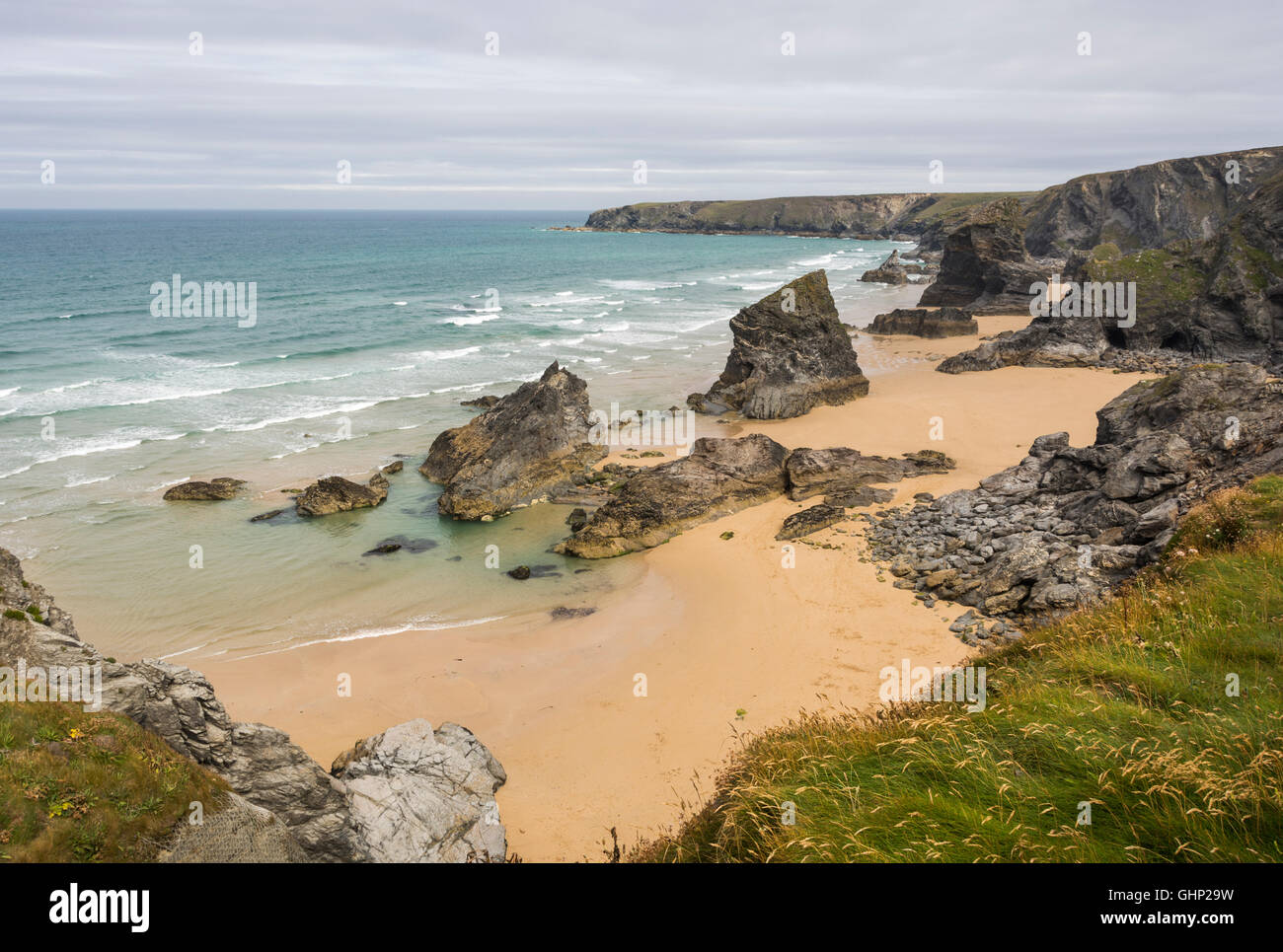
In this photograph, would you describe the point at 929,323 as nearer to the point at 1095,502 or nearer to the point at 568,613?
the point at 1095,502

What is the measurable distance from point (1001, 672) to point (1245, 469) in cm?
1095

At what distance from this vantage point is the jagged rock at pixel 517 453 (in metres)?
27.2

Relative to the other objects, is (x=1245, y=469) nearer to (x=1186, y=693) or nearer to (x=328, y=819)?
(x=1186, y=693)

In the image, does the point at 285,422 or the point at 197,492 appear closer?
the point at 197,492

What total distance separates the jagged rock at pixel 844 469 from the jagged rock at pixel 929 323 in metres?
32.4

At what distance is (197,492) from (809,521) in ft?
71.4

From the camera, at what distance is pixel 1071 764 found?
19.6 ft

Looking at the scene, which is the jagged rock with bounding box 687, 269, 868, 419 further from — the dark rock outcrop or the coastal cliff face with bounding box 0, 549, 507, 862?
the coastal cliff face with bounding box 0, 549, 507, 862

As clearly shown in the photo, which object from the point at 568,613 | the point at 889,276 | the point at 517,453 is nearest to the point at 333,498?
the point at 517,453

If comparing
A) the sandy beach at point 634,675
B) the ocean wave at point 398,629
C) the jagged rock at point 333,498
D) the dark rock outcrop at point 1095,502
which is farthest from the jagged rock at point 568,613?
the jagged rock at point 333,498

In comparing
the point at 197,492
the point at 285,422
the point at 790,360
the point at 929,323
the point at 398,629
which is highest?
the point at 929,323

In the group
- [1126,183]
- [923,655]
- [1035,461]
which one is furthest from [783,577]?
[1126,183]

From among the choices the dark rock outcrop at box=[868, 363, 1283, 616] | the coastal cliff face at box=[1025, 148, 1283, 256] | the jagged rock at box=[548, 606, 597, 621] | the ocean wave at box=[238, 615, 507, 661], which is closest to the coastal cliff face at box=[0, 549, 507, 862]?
the ocean wave at box=[238, 615, 507, 661]

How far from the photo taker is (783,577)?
2027 cm
